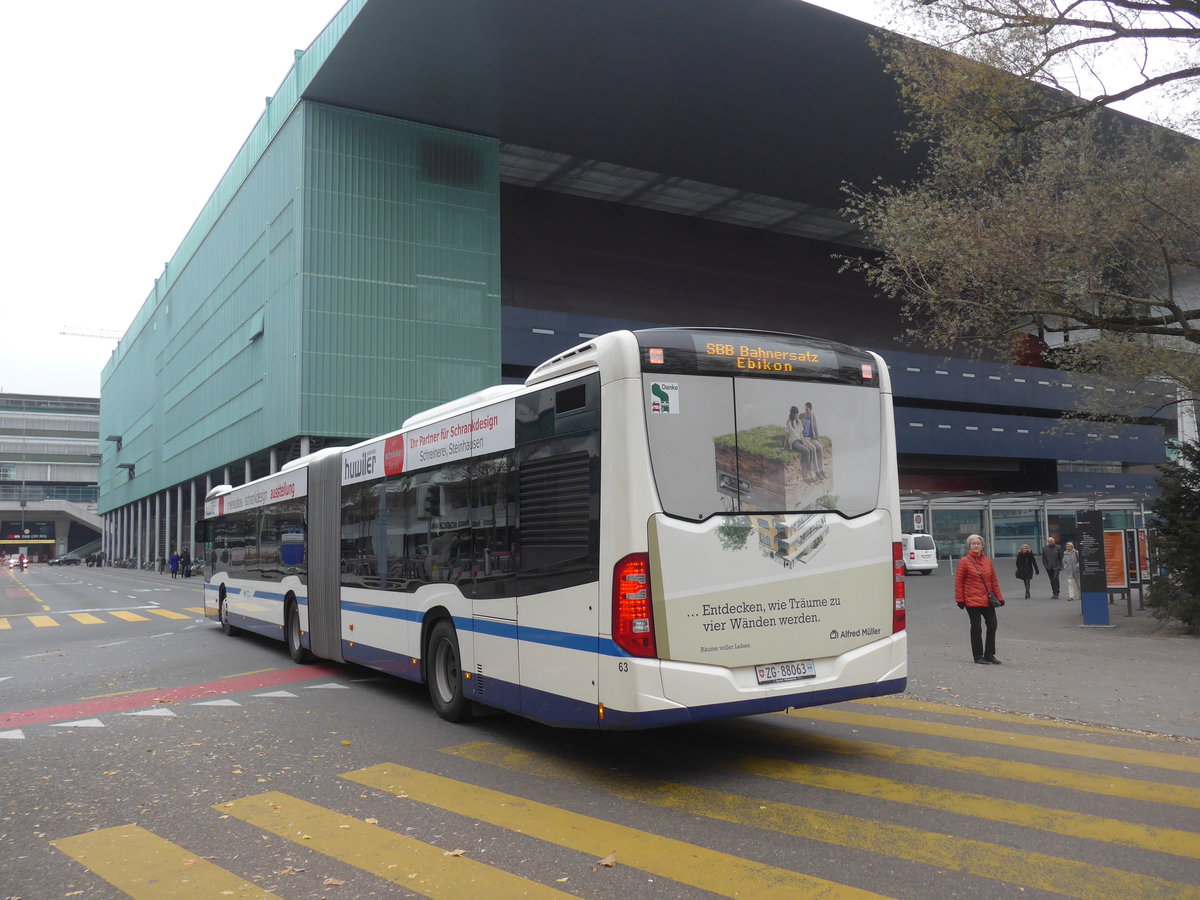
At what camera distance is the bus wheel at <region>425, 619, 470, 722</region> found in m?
9.11

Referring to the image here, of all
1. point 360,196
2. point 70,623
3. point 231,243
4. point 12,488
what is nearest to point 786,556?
point 70,623

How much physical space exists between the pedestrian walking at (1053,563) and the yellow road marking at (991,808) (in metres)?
21.4

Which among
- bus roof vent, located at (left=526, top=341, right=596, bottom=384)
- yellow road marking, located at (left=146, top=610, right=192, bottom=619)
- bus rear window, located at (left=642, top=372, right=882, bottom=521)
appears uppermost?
bus roof vent, located at (left=526, top=341, right=596, bottom=384)

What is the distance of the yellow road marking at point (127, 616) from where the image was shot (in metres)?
24.6

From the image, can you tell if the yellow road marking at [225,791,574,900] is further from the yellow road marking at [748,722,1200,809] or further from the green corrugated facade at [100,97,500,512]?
the green corrugated facade at [100,97,500,512]

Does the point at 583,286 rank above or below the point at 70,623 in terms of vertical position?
above

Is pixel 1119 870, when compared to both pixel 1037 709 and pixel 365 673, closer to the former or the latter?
pixel 1037 709

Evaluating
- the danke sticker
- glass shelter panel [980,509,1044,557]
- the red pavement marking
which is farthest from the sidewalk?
glass shelter panel [980,509,1044,557]

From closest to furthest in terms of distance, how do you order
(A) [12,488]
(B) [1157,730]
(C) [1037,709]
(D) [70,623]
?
(B) [1157,730]
(C) [1037,709]
(D) [70,623]
(A) [12,488]

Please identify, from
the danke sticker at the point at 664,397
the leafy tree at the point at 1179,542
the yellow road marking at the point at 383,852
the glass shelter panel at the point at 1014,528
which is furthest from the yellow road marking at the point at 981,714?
the glass shelter panel at the point at 1014,528

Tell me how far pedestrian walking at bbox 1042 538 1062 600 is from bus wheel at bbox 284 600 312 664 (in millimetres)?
20034

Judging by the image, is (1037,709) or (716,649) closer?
(716,649)

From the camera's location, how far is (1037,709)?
9.51 metres

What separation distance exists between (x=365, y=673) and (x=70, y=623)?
14.5 m
